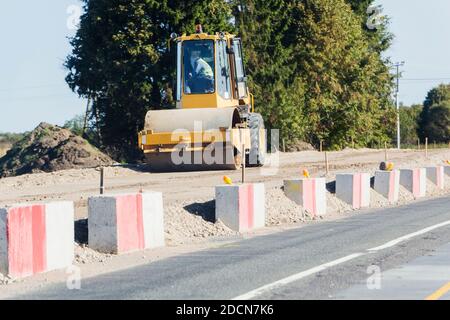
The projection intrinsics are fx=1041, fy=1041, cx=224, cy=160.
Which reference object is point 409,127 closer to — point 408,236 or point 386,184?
point 386,184

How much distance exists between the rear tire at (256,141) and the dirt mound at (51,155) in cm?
1175

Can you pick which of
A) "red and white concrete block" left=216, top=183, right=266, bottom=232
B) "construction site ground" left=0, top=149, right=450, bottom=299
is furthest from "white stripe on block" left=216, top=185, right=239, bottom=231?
"construction site ground" left=0, top=149, right=450, bottom=299

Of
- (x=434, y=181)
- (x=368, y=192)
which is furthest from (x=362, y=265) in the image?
(x=434, y=181)

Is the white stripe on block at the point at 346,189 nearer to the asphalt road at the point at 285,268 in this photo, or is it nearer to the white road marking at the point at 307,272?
the asphalt road at the point at 285,268

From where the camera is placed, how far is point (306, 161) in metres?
40.9

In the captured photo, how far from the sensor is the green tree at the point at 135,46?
4784cm

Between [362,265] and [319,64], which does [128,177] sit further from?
[319,64]

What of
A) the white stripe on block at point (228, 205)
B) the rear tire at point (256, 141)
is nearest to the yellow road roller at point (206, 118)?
the rear tire at point (256, 141)

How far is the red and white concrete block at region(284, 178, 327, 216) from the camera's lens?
24094 millimetres

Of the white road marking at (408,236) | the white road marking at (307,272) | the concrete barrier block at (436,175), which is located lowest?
the white road marking at (408,236)

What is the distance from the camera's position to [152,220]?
17.3 meters

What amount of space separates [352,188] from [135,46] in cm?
2269

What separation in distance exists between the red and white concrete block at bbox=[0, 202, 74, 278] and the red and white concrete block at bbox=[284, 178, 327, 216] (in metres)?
9.75

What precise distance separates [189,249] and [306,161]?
23.8m
